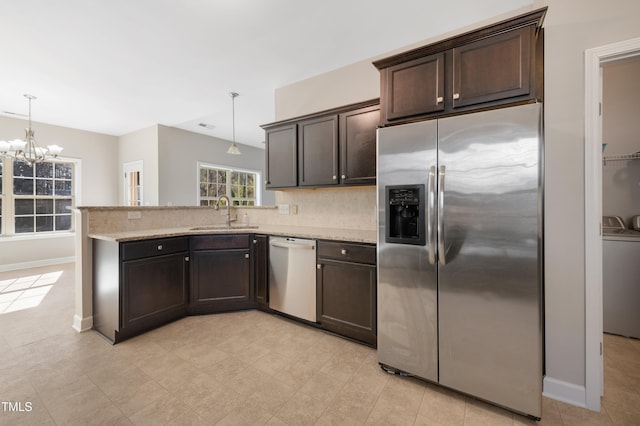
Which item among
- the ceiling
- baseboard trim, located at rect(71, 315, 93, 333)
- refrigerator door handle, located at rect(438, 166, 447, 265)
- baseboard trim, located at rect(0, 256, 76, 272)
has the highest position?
the ceiling

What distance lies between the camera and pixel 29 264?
16.4 feet

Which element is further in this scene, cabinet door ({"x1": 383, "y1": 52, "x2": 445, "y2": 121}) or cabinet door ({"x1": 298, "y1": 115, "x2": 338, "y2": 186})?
cabinet door ({"x1": 298, "y1": 115, "x2": 338, "y2": 186})

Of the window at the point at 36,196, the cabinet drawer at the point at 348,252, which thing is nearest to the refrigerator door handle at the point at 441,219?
the cabinet drawer at the point at 348,252

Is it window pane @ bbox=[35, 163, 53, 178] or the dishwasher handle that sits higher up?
window pane @ bbox=[35, 163, 53, 178]

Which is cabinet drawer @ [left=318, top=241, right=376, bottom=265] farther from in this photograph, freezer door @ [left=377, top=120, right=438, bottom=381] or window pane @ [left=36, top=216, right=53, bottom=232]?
window pane @ [left=36, top=216, right=53, bottom=232]

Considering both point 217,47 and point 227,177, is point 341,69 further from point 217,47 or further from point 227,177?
point 227,177

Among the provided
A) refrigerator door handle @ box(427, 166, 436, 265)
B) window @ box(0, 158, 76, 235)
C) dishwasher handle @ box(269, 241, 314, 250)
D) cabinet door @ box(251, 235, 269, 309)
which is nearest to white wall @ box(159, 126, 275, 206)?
window @ box(0, 158, 76, 235)

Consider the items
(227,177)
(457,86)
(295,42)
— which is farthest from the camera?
(227,177)

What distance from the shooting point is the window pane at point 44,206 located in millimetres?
5312

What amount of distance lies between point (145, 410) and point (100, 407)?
289 millimetres

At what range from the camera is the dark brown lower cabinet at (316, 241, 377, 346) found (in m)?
2.22

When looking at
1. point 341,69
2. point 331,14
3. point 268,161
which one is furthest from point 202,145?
point 331,14

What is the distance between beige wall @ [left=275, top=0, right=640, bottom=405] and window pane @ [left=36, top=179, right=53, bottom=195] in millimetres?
7903

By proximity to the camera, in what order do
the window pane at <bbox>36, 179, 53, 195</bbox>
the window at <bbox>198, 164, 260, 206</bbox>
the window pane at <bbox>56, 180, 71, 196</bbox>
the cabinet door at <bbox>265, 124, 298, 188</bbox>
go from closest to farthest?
1. the cabinet door at <bbox>265, 124, 298, 188</bbox>
2. the window pane at <bbox>36, 179, 53, 195</bbox>
3. the window pane at <bbox>56, 180, 71, 196</bbox>
4. the window at <bbox>198, 164, 260, 206</bbox>
